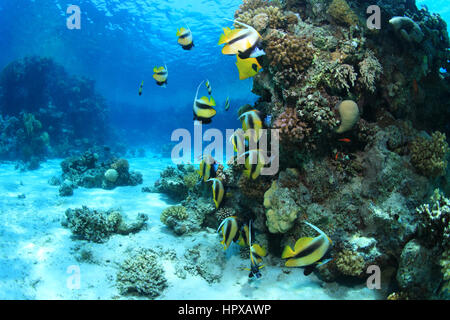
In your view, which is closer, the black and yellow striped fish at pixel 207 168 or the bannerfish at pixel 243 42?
the bannerfish at pixel 243 42

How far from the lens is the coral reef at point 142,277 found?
413 cm

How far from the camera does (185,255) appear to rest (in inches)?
203

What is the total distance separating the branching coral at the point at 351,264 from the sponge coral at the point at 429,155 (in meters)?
2.20

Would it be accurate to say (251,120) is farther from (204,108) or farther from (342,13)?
(342,13)

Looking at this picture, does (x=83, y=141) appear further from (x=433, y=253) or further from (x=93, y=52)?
(x=93, y=52)

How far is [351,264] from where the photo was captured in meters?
3.90

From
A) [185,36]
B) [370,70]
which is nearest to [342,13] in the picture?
[370,70]

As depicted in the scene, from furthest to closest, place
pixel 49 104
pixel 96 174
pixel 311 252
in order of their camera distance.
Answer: pixel 49 104 → pixel 96 174 → pixel 311 252

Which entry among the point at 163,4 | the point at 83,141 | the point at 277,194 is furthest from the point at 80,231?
the point at 163,4

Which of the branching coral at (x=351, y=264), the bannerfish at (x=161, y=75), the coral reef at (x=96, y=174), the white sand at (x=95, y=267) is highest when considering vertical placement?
the bannerfish at (x=161, y=75)

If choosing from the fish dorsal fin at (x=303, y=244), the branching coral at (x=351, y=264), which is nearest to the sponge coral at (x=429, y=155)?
the branching coral at (x=351, y=264)

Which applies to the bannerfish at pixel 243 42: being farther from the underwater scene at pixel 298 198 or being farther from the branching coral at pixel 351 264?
the branching coral at pixel 351 264

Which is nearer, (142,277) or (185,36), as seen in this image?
(142,277)

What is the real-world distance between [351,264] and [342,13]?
533cm
